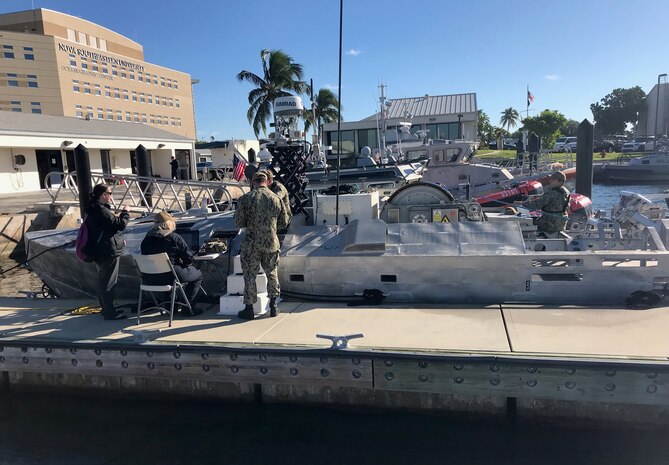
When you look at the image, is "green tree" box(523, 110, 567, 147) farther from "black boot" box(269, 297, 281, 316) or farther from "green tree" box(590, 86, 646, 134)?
"black boot" box(269, 297, 281, 316)

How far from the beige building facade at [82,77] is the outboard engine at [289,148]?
113ft

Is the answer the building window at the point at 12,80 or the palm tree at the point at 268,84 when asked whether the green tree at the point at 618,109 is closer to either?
the palm tree at the point at 268,84

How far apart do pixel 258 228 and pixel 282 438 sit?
195cm

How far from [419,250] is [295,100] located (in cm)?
259

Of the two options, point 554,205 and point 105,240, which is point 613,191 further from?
point 105,240

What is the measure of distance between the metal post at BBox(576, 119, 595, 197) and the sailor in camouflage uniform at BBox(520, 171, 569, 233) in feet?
20.2

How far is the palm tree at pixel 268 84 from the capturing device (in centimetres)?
3347

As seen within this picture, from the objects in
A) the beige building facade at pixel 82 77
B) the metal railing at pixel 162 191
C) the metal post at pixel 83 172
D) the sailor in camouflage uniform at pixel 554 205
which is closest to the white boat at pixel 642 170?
the metal railing at pixel 162 191

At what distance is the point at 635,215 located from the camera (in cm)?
582

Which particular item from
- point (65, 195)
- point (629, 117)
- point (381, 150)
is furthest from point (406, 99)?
point (629, 117)

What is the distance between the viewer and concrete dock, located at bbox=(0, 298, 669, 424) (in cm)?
370

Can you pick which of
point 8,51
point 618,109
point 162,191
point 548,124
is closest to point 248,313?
point 162,191

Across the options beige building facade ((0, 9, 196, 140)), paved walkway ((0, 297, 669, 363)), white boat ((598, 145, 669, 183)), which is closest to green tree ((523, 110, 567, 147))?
white boat ((598, 145, 669, 183))

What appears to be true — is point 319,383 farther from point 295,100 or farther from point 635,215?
point 635,215
